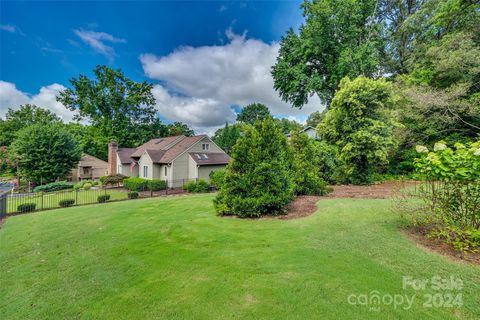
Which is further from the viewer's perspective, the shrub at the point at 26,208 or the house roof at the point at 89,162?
the house roof at the point at 89,162

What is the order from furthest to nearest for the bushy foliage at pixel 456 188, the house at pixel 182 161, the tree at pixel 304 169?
the house at pixel 182 161 → the tree at pixel 304 169 → the bushy foliage at pixel 456 188

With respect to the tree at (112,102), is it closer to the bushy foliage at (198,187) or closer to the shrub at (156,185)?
the shrub at (156,185)

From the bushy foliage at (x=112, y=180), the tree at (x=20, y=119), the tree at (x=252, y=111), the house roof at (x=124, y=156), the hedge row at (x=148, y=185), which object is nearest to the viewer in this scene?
the hedge row at (x=148, y=185)

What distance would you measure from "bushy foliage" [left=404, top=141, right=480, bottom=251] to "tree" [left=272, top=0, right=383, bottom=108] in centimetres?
1939

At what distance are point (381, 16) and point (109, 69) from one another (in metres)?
38.8

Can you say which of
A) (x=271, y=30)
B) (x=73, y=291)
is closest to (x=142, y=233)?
(x=73, y=291)

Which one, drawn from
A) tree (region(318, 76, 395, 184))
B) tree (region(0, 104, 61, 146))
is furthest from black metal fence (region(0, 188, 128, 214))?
tree (region(0, 104, 61, 146))

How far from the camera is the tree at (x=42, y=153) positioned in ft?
74.9

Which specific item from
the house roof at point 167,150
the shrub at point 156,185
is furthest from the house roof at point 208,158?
the shrub at point 156,185

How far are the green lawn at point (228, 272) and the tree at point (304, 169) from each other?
13.1ft

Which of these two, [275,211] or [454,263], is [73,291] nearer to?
[275,211]

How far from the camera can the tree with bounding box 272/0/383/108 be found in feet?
64.8

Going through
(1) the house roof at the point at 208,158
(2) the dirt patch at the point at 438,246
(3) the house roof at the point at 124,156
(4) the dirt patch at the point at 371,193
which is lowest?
(2) the dirt patch at the point at 438,246

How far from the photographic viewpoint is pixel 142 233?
20.7 ft
